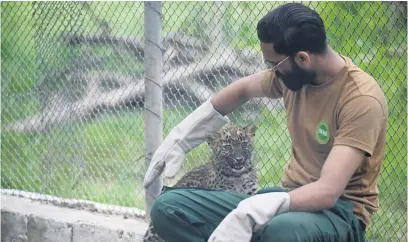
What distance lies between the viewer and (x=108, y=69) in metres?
6.35

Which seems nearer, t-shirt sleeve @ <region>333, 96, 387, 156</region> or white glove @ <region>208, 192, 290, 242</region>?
white glove @ <region>208, 192, 290, 242</region>

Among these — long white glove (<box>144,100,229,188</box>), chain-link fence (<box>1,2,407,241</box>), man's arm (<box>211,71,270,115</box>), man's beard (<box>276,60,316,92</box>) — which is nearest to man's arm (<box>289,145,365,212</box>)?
man's beard (<box>276,60,316,92</box>)

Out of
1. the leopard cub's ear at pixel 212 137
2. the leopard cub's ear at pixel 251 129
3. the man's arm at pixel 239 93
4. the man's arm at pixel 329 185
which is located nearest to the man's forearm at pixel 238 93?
the man's arm at pixel 239 93

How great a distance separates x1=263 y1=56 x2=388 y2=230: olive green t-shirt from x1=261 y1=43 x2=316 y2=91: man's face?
0.09 m

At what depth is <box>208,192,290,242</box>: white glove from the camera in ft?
12.2

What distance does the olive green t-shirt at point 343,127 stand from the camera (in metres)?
3.92

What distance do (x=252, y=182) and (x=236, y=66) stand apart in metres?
0.91

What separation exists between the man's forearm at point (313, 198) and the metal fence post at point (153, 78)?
1.92 m

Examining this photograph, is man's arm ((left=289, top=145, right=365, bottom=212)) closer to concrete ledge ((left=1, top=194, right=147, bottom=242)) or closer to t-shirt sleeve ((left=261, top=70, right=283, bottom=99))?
t-shirt sleeve ((left=261, top=70, right=283, bottom=99))

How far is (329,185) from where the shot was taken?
3.80m

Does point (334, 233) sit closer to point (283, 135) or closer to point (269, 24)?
point (269, 24)

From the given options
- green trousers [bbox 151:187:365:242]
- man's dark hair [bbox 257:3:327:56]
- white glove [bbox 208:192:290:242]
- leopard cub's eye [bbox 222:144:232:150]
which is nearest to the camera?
white glove [bbox 208:192:290:242]

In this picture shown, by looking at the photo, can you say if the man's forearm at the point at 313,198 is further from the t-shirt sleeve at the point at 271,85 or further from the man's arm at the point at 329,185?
the t-shirt sleeve at the point at 271,85

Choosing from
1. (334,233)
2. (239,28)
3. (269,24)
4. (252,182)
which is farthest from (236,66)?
(334,233)
